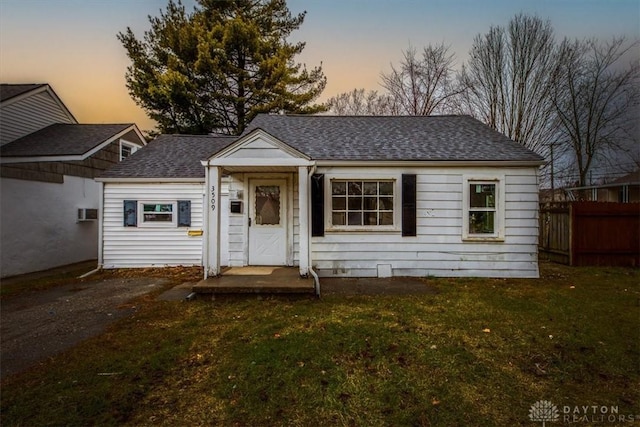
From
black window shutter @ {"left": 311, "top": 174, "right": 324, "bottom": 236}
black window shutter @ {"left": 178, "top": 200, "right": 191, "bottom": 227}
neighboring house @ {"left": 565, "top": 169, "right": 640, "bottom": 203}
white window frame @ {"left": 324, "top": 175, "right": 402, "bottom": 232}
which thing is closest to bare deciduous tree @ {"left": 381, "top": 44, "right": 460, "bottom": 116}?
neighboring house @ {"left": 565, "top": 169, "right": 640, "bottom": 203}

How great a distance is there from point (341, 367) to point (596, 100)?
66.1 ft

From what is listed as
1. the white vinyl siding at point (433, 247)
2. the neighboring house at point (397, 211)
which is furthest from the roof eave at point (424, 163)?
the white vinyl siding at point (433, 247)

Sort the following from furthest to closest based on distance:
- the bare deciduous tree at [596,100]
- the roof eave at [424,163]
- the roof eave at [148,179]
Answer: the bare deciduous tree at [596,100] → the roof eave at [148,179] → the roof eave at [424,163]

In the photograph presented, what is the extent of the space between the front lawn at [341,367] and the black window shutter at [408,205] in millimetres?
2409

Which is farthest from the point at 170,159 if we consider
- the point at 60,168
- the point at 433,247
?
the point at 433,247

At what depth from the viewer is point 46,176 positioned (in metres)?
10.1

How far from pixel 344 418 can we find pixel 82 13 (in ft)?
34.9

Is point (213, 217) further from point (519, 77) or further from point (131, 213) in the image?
point (519, 77)

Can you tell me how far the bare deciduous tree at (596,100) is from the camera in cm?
1509

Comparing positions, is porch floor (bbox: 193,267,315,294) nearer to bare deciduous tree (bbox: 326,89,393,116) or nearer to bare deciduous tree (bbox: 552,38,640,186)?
bare deciduous tree (bbox: 326,89,393,116)

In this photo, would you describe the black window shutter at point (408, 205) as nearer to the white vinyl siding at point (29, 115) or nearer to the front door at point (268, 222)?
the front door at point (268, 222)

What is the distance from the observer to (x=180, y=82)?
15766 millimetres

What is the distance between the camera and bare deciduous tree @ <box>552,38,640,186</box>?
15.1 metres

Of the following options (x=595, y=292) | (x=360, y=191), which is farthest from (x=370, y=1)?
(x=595, y=292)
